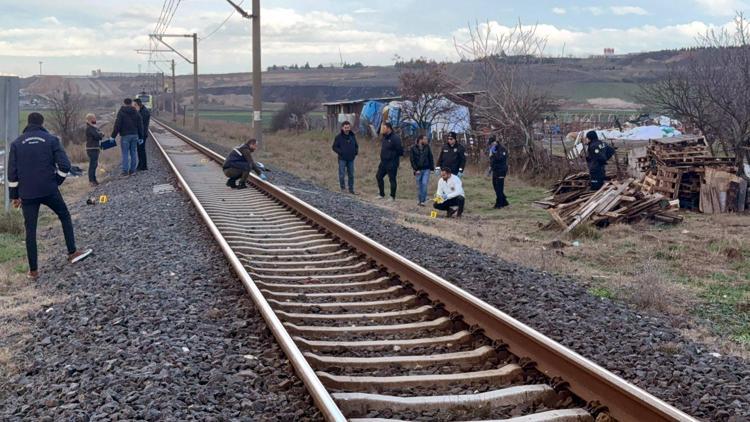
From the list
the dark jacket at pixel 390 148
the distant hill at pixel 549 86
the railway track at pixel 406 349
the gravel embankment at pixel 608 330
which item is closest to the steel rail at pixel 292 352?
the railway track at pixel 406 349

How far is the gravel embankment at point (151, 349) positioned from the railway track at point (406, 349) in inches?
8.6

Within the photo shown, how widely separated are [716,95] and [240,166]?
12774 mm

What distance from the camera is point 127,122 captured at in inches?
818

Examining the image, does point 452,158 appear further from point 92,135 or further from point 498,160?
point 92,135

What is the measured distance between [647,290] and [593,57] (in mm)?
136416

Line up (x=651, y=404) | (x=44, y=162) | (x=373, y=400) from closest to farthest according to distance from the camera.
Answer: (x=651, y=404) → (x=373, y=400) → (x=44, y=162)

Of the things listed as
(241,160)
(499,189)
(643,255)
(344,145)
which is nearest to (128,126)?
(241,160)

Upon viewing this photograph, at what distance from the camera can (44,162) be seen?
33.3ft

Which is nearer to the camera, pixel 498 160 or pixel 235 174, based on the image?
pixel 235 174

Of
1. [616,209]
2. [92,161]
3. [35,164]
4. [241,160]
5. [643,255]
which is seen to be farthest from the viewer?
[92,161]

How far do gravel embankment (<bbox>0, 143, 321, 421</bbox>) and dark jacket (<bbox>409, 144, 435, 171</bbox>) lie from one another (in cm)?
867

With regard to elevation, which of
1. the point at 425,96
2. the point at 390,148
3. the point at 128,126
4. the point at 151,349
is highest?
the point at 425,96

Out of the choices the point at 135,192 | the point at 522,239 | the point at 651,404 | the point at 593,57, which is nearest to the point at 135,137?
the point at 135,192

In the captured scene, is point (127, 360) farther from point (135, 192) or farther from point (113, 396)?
point (135, 192)
